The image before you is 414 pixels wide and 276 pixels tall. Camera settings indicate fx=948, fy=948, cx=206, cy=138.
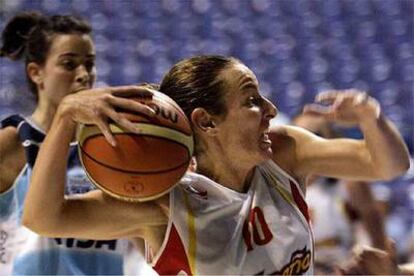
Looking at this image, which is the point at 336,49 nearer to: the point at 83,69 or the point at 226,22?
the point at 226,22

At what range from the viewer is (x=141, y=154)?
161 cm

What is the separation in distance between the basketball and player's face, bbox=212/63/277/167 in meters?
0.14

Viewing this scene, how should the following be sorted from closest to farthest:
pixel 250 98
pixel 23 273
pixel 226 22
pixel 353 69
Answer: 1. pixel 250 98
2. pixel 23 273
3. pixel 353 69
4. pixel 226 22

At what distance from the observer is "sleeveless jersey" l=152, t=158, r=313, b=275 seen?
68.4 inches

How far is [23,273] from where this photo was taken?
7.79 ft

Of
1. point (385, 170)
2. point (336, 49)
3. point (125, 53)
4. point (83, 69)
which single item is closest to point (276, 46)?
point (336, 49)

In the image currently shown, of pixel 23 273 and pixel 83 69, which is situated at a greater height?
pixel 83 69

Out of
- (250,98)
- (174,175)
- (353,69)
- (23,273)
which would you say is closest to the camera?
(174,175)

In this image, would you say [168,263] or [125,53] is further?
[125,53]

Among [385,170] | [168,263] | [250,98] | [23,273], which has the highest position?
[250,98]

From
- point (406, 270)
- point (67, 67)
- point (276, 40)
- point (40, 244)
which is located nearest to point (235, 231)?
point (406, 270)

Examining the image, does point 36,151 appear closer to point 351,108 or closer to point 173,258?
point 173,258

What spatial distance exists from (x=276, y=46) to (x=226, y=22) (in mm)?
433

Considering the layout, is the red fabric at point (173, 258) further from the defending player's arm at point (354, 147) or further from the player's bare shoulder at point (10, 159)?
the player's bare shoulder at point (10, 159)
